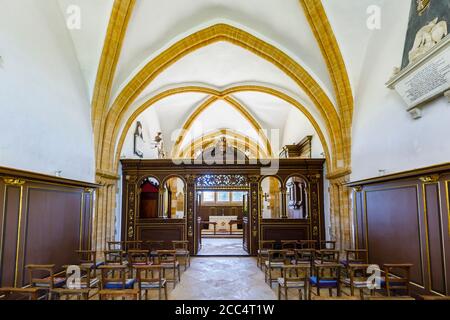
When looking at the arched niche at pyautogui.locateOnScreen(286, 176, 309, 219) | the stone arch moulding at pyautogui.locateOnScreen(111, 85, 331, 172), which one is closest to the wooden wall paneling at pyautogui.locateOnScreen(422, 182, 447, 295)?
the stone arch moulding at pyautogui.locateOnScreen(111, 85, 331, 172)

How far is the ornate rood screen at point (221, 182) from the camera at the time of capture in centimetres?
927

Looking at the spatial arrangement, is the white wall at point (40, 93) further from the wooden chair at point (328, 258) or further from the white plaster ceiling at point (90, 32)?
the wooden chair at point (328, 258)

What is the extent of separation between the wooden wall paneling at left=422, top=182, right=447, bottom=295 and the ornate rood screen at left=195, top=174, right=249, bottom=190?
5471 millimetres

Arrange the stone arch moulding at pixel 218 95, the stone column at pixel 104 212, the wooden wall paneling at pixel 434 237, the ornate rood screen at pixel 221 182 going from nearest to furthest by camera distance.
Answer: the wooden wall paneling at pixel 434 237
the stone column at pixel 104 212
the stone arch moulding at pixel 218 95
the ornate rood screen at pixel 221 182

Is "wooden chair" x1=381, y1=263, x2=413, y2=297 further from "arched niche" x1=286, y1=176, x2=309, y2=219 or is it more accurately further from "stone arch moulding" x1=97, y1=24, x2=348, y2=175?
"arched niche" x1=286, y1=176, x2=309, y2=219

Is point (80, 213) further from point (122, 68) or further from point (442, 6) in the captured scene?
point (442, 6)

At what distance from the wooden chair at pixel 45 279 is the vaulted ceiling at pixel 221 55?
335cm

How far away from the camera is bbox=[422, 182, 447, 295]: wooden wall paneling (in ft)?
13.1

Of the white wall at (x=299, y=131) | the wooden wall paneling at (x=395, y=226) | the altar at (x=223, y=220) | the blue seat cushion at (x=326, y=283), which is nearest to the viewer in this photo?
the blue seat cushion at (x=326, y=283)

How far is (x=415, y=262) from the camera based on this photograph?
450cm

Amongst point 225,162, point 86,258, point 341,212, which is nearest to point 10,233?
point 86,258

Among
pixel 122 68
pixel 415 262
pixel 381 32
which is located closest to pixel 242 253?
pixel 415 262

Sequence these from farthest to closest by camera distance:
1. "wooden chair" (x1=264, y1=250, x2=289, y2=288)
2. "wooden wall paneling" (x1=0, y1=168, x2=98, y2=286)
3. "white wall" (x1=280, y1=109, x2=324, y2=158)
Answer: "white wall" (x1=280, y1=109, x2=324, y2=158)
"wooden chair" (x1=264, y1=250, x2=289, y2=288)
"wooden wall paneling" (x1=0, y1=168, x2=98, y2=286)

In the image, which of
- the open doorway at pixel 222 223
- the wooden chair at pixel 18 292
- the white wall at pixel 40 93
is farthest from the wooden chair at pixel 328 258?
the white wall at pixel 40 93
